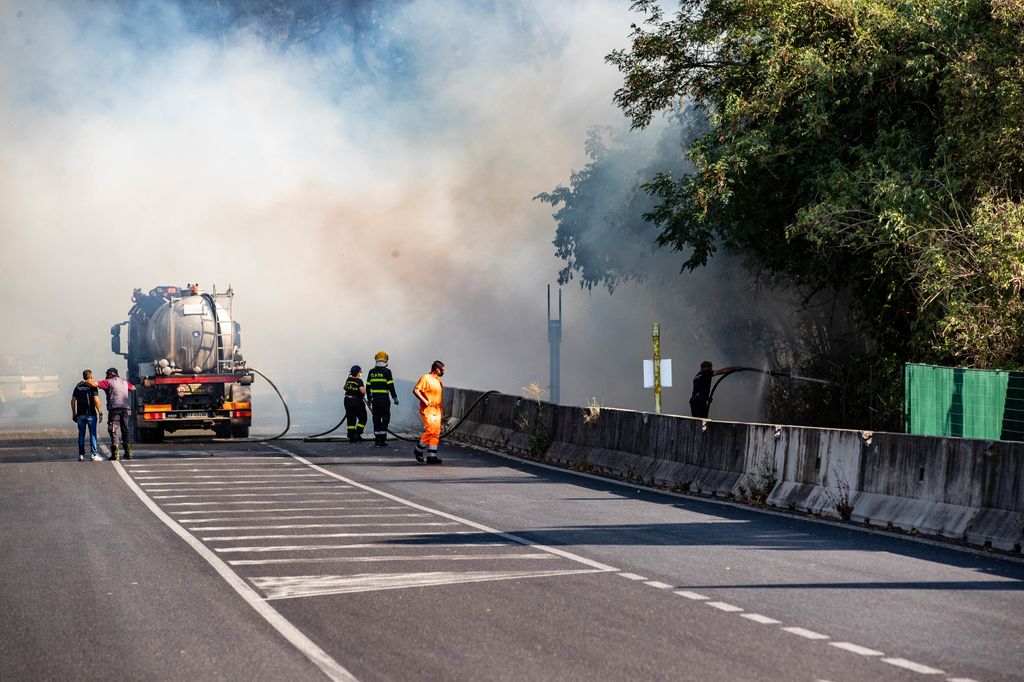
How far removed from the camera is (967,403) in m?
18.7

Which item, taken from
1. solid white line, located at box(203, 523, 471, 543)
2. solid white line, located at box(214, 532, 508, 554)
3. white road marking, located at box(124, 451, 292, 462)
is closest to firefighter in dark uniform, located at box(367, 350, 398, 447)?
white road marking, located at box(124, 451, 292, 462)

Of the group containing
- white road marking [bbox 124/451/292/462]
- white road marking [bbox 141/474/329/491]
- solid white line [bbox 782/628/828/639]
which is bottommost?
solid white line [bbox 782/628/828/639]

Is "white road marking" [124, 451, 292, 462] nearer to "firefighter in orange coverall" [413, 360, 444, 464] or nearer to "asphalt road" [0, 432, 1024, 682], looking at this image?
"firefighter in orange coverall" [413, 360, 444, 464]

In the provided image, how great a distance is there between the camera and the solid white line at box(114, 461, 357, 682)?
7547 mm

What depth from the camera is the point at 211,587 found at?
33.9 ft

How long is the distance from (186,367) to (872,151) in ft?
48.7

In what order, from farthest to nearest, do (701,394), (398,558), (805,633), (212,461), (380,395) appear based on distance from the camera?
1. (380,395)
2. (701,394)
3. (212,461)
4. (398,558)
5. (805,633)

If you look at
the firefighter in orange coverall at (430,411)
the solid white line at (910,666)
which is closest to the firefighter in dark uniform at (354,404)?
the firefighter in orange coverall at (430,411)

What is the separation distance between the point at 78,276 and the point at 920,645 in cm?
5144

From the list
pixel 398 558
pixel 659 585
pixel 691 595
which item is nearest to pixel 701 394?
pixel 398 558

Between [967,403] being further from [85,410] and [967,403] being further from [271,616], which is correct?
[85,410]

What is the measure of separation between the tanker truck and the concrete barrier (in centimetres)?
863

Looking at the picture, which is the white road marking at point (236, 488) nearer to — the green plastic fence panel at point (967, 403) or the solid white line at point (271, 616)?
Result: the solid white line at point (271, 616)

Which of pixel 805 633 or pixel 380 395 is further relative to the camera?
A: pixel 380 395
